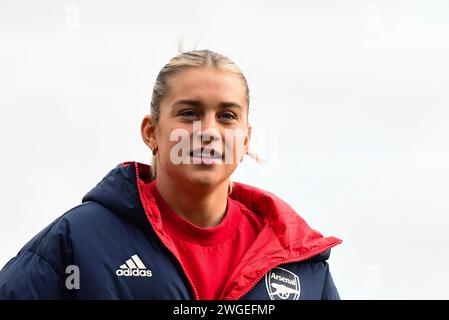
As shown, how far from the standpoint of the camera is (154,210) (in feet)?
19.5

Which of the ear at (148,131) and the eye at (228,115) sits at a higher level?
the eye at (228,115)

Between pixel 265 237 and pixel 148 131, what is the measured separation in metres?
1.13

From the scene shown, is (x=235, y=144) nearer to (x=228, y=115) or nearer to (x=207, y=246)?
(x=228, y=115)

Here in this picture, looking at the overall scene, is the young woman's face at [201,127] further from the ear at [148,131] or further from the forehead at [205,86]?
the ear at [148,131]

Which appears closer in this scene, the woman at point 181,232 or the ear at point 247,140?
the woman at point 181,232

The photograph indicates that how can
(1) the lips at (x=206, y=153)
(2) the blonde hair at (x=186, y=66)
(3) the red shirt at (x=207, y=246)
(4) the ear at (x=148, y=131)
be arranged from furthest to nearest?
1. (4) the ear at (x=148, y=131)
2. (2) the blonde hair at (x=186, y=66)
3. (3) the red shirt at (x=207, y=246)
4. (1) the lips at (x=206, y=153)

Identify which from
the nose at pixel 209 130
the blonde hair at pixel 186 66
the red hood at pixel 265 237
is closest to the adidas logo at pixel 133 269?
the red hood at pixel 265 237

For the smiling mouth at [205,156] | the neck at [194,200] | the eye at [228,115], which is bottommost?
the neck at [194,200]

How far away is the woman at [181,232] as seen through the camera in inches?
219

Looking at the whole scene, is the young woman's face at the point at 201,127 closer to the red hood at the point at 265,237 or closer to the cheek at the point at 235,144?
the cheek at the point at 235,144

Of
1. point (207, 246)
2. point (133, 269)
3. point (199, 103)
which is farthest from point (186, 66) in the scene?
point (133, 269)

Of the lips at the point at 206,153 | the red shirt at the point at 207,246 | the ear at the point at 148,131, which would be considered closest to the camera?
the lips at the point at 206,153
